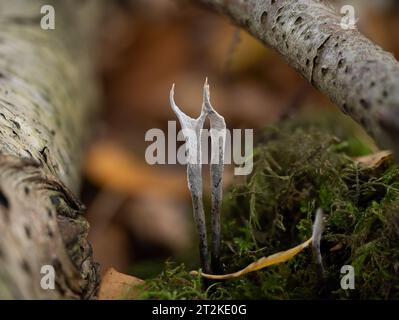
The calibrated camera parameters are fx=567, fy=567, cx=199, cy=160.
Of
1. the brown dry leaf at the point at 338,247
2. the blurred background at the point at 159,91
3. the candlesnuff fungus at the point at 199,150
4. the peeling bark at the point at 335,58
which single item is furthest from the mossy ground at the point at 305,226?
the blurred background at the point at 159,91

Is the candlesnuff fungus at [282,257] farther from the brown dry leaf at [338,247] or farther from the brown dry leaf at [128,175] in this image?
the brown dry leaf at [128,175]

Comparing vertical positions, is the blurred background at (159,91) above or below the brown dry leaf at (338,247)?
above

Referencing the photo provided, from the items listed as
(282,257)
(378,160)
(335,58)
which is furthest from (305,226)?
(335,58)

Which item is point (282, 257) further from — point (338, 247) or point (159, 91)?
point (159, 91)

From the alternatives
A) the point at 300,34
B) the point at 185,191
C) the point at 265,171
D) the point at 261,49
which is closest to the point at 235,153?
the point at 265,171

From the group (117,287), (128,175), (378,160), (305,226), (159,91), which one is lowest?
(117,287)

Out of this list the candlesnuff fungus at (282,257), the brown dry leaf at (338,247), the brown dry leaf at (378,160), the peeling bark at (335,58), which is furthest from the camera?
the brown dry leaf at (378,160)
